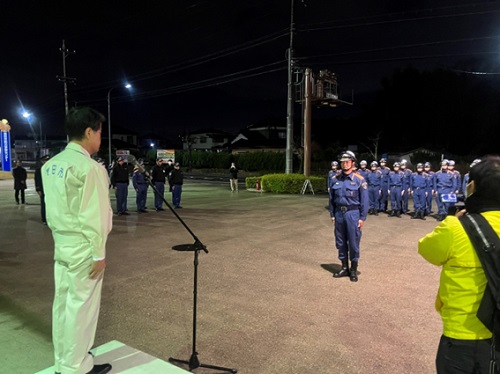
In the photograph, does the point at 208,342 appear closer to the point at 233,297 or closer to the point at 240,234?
the point at 233,297

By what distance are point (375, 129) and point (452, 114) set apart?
9.00 metres

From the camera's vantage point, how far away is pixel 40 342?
4.00 metres

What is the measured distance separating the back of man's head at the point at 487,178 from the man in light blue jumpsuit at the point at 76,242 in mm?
2378

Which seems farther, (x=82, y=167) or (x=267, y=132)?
(x=267, y=132)

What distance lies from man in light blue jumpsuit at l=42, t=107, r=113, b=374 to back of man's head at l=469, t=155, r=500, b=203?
2.38 m

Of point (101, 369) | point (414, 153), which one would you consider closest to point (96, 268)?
point (101, 369)

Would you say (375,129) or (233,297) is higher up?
(375,129)

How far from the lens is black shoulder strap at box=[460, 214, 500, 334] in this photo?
1931 mm

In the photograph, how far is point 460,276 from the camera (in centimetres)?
208

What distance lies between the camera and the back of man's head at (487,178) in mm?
2041

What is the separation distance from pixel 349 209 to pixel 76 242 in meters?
4.49

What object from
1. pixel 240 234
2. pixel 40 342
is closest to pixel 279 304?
pixel 40 342

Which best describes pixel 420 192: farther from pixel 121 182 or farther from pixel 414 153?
pixel 414 153

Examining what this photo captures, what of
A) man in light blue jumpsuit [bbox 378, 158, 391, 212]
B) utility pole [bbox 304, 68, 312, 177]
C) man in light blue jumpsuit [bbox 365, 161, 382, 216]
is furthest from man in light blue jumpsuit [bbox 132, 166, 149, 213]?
utility pole [bbox 304, 68, 312, 177]
